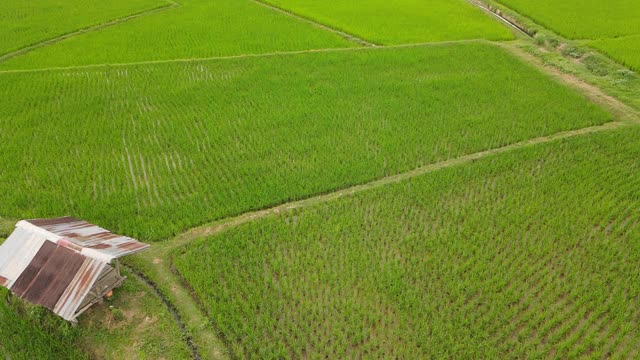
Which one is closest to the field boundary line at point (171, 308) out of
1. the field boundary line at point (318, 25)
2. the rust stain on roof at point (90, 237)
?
the rust stain on roof at point (90, 237)

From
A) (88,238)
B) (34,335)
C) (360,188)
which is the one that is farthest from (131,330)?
(360,188)

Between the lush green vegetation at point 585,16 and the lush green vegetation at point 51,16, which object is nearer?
the lush green vegetation at point 51,16

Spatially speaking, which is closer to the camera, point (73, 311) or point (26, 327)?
point (73, 311)

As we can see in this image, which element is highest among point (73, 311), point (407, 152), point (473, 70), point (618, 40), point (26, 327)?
point (618, 40)

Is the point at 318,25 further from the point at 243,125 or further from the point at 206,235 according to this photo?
the point at 206,235

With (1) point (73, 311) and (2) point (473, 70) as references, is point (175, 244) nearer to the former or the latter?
(1) point (73, 311)

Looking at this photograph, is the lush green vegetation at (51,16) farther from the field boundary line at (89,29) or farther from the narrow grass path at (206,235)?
the narrow grass path at (206,235)

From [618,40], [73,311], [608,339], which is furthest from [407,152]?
[618,40]

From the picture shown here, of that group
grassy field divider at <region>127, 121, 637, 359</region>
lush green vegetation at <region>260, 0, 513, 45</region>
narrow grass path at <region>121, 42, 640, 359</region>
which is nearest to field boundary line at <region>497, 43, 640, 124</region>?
narrow grass path at <region>121, 42, 640, 359</region>
